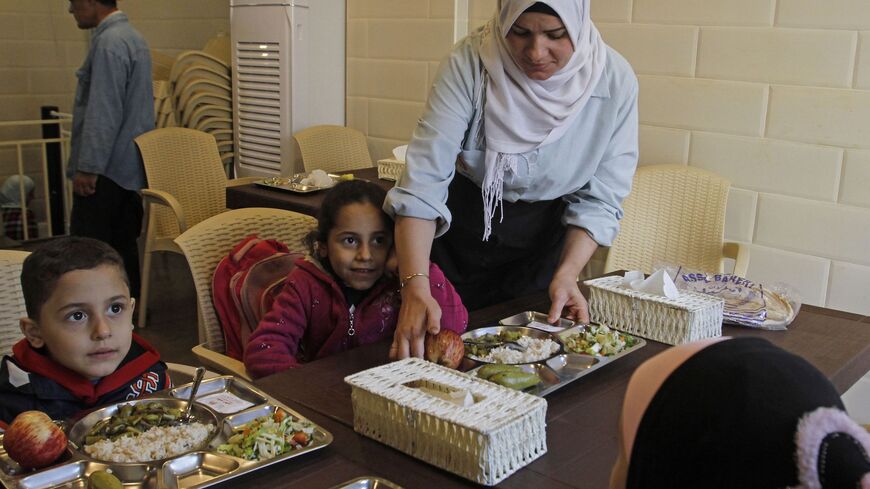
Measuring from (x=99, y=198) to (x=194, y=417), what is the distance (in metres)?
2.93

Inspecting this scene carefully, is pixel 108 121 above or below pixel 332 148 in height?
above

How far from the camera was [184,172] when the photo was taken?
3746 millimetres

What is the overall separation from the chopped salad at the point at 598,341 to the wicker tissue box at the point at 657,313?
0.08m

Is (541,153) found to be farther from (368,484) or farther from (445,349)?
(368,484)

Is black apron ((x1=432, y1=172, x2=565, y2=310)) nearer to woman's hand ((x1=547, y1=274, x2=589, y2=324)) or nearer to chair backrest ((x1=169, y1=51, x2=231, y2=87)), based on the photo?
woman's hand ((x1=547, y1=274, x2=589, y2=324))

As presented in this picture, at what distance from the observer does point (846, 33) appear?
2.59 metres

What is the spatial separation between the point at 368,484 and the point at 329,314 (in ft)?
2.42

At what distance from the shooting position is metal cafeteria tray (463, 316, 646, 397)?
1346mm

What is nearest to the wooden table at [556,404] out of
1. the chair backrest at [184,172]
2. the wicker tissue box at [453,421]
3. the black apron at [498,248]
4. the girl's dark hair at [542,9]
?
the wicker tissue box at [453,421]

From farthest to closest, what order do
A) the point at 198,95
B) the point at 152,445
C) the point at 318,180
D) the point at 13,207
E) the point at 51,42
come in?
the point at 51,42 < the point at 13,207 < the point at 198,95 < the point at 318,180 < the point at 152,445

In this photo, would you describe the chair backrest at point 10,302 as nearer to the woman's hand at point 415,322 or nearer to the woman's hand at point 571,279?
the woman's hand at point 415,322

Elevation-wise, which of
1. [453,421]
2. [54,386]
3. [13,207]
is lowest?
[13,207]

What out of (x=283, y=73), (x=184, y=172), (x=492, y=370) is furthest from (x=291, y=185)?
(x=492, y=370)

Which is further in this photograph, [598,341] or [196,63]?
[196,63]
